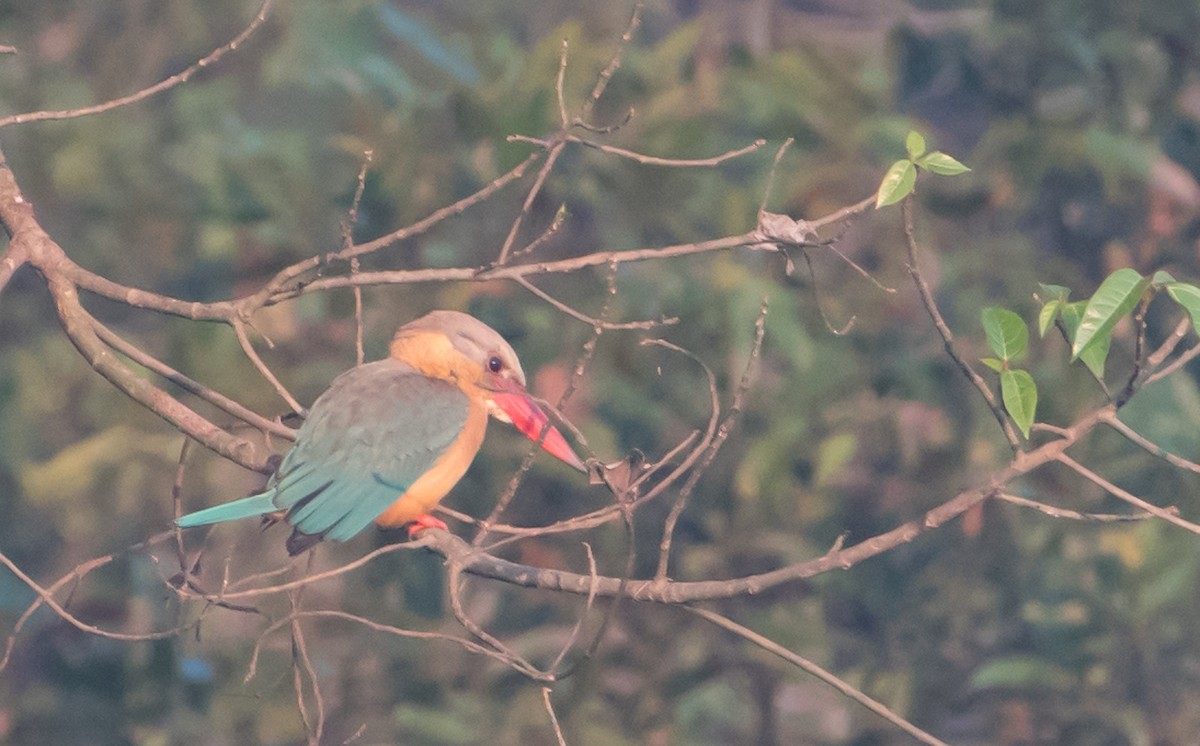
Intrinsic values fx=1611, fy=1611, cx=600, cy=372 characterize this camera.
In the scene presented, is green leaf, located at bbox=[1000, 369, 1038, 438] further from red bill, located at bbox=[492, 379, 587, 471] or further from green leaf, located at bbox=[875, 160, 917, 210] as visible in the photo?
red bill, located at bbox=[492, 379, 587, 471]

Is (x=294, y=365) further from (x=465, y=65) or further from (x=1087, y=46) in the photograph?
(x=1087, y=46)

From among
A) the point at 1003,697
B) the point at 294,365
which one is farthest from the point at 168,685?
the point at 1003,697

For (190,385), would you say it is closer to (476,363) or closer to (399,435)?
(399,435)

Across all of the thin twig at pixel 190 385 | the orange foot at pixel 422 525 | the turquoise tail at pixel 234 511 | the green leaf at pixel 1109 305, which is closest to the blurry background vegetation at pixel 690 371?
the orange foot at pixel 422 525

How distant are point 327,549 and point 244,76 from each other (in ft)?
4.70

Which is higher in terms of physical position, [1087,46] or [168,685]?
[1087,46]

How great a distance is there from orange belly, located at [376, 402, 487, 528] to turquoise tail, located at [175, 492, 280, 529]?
0.76 ft

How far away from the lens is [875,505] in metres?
3.70

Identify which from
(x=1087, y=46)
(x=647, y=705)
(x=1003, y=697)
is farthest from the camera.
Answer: (x=1087, y=46)

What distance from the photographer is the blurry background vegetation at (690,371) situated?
352 cm

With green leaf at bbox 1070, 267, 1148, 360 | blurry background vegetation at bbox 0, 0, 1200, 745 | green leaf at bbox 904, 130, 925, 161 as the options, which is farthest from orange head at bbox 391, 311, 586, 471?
green leaf at bbox 1070, 267, 1148, 360

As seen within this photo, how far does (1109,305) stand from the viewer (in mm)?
1729

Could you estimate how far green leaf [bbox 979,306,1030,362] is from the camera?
1.87m

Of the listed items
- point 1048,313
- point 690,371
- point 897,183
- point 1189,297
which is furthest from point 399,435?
point 1189,297
